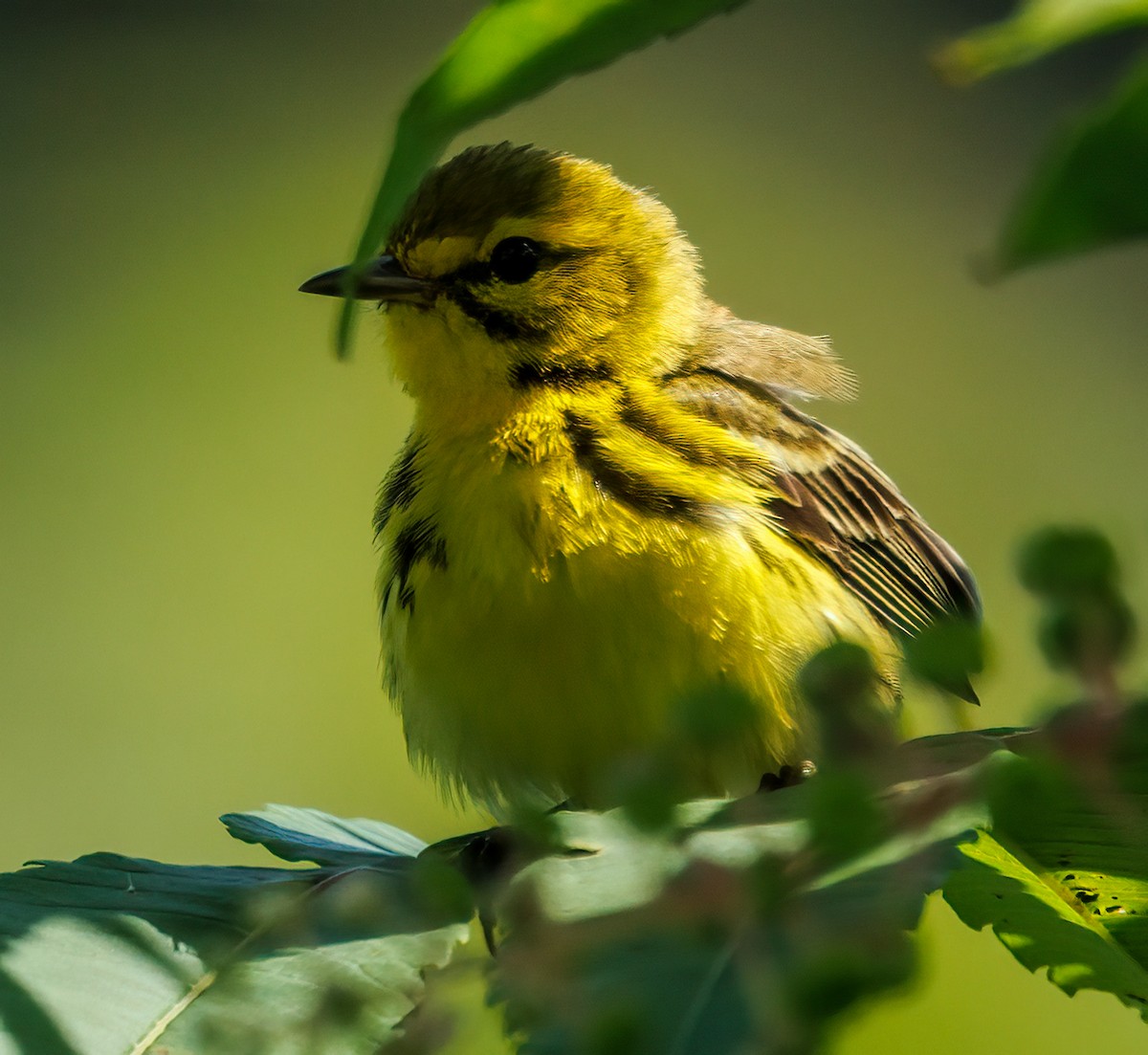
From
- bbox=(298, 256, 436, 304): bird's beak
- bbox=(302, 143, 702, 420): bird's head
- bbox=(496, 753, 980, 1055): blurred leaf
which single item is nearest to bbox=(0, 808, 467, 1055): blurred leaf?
bbox=(496, 753, 980, 1055): blurred leaf

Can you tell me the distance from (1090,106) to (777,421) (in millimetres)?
1974

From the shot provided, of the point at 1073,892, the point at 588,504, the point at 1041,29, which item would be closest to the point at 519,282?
the point at 588,504

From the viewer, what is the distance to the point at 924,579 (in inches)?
103

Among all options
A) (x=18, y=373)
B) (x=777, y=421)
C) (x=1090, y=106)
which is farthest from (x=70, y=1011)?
(x=18, y=373)

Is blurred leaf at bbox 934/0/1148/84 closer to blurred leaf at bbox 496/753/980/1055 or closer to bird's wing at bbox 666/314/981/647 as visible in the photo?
blurred leaf at bbox 496/753/980/1055

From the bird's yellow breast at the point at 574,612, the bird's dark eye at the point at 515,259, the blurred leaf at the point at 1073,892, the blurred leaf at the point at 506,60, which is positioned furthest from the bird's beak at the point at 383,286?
the blurred leaf at the point at 506,60

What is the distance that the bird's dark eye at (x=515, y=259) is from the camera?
2.44 metres

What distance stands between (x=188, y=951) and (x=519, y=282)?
4.93 feet

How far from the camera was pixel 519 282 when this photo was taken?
243 centimetres

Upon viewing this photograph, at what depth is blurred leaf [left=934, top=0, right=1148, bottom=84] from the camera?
0.52 m

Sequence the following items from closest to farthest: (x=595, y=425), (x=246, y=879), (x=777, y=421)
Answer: (x=246, y=879) < (x=595, y=425) < (x=777, y=421)

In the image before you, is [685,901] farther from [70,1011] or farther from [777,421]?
[777,421]

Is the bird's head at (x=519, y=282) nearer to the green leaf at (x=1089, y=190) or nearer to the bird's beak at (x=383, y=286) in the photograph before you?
the bird's beak at (x=383, y=286)

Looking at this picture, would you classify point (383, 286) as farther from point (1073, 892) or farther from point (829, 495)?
point (1073, 892)
